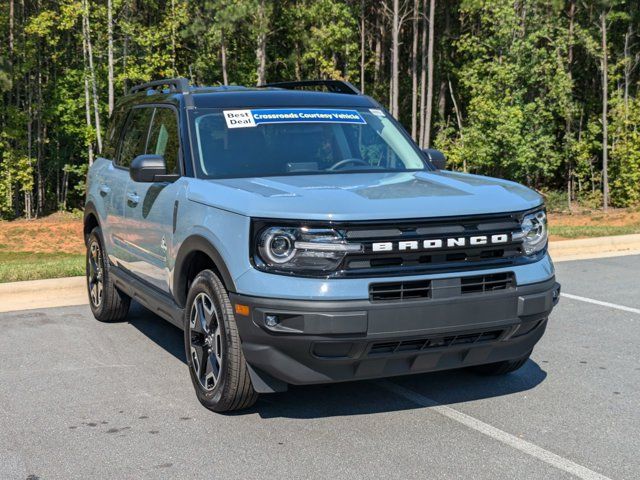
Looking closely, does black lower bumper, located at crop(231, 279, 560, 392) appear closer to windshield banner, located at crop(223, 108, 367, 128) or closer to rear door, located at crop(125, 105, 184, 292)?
rear door, located at crop(125, 105, 184, 292)

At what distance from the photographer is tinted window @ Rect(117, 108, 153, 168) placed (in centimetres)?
680

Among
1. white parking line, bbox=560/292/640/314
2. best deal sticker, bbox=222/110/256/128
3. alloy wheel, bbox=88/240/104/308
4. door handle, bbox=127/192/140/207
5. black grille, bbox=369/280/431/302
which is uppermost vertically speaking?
best deal sticker, bbox=222/110/256/128

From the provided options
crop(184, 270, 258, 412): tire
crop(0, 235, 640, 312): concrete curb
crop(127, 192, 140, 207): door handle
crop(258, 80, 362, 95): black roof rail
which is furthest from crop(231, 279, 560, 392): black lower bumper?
crop(0, 235, 640, 312): concrete curb

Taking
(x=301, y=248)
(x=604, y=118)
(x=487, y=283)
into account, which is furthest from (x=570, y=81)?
(x=301, y=248)

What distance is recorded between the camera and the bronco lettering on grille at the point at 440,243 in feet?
14.5

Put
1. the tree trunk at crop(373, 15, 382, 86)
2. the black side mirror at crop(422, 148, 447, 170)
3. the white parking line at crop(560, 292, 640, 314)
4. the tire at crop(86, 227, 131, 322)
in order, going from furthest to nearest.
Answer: the tree trunk at crop(373, 15, 382, 86) < the white parking line at crop(560, 292, 640, 314) < the tire at crop(86, 227, 131, 322) < the black side mirror at crop(422, 148, 447, 170)

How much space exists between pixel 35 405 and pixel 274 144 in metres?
2.28

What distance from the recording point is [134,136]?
7070 millimetres

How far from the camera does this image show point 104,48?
133ft

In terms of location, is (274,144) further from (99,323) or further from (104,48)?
(104,48)

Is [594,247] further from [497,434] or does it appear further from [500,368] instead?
[497,434]

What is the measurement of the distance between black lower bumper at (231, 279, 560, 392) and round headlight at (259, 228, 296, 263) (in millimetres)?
231

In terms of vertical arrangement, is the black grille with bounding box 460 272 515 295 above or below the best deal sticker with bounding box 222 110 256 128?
below

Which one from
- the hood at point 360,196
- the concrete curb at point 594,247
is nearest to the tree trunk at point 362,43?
the concrete curb at point 594,247
